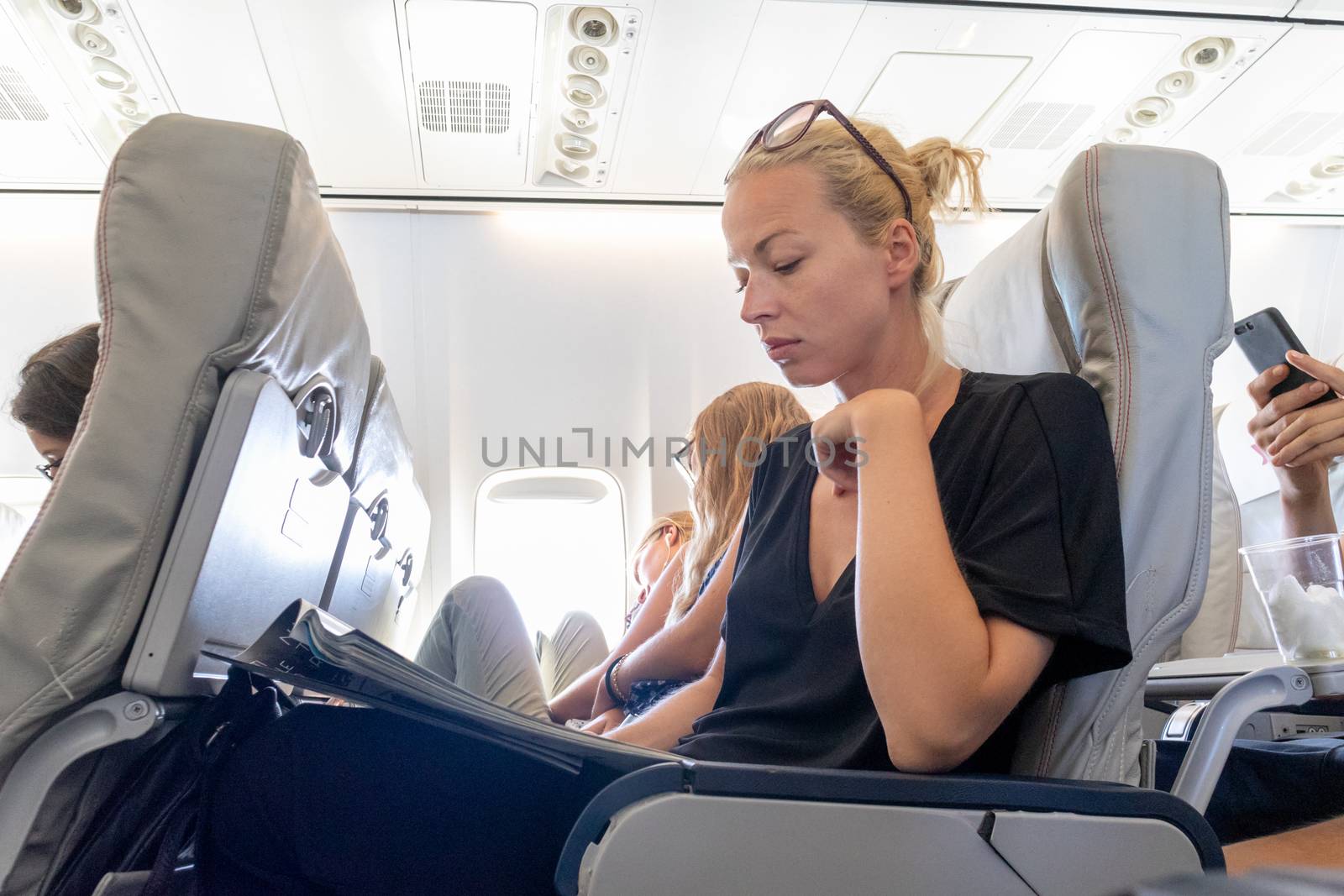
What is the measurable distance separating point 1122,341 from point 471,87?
10.7ft

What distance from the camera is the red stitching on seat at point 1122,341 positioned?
109cm

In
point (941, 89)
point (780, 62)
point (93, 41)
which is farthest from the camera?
point (941, 89)

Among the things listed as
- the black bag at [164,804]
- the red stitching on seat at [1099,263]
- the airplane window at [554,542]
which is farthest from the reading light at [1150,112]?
the black bag at [164,804]

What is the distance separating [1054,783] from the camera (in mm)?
883

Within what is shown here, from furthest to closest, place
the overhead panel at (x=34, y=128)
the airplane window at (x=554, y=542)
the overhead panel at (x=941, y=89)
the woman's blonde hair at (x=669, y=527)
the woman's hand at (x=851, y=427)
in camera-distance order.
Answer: the airplane window at (x=554, y=542) → the overhead panel at (x=941, y=89) → the overhead panel at (x=34, y=128) → the woman's blonde hair at (x=669, y=527) → the woman's hand at (x=851, y=427)

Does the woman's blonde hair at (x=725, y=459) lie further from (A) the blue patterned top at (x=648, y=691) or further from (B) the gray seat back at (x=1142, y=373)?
(B) the gray seat back at (x=1142, y=373)

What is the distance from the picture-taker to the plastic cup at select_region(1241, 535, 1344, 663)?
1378mm

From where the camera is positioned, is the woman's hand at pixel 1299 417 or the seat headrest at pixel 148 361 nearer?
the seat headrest at pixel 148 361

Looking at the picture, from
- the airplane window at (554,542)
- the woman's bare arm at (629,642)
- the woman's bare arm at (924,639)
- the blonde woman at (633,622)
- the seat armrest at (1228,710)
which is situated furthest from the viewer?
the airplane window at (554,542)

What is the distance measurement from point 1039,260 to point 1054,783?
28.4 inches

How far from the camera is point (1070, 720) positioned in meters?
1.05

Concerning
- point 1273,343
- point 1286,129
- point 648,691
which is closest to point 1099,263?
point 1273,343

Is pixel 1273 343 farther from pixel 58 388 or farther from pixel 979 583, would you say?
pixel 58 388

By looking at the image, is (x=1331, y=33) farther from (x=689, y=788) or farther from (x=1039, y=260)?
(x=689, y=788)
